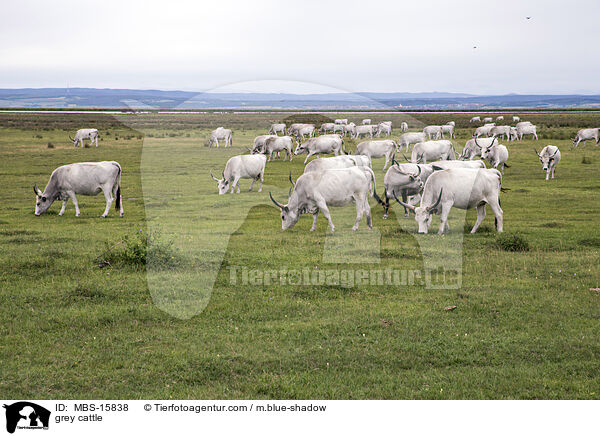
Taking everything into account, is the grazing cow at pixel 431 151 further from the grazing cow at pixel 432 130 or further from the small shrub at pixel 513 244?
the grazing cow at pixel 432 130

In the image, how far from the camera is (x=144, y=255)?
11.5m

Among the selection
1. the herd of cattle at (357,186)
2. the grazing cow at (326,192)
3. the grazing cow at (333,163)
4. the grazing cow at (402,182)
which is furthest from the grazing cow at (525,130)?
the grazing cow at (326,192)

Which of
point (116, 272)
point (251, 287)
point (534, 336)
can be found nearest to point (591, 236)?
point (534, 336)

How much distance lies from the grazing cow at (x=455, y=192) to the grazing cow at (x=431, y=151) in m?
14.3

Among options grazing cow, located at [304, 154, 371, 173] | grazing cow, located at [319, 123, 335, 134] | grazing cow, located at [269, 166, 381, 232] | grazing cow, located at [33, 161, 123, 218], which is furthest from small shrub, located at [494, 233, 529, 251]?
grazing cow, located at [319, 123, 335, 134]

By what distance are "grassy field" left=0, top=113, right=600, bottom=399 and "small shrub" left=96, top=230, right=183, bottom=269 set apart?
0.05 m

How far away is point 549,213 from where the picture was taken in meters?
18.4

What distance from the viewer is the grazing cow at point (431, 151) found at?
94.3 feet

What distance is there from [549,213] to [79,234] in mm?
14822

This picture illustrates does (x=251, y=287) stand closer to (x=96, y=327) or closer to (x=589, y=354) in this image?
(x=96, y=327)

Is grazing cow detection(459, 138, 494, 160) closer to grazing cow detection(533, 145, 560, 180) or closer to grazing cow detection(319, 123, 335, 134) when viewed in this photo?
grazing cow detection(533, 145, 560, 180)

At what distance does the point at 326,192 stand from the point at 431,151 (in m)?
15.8

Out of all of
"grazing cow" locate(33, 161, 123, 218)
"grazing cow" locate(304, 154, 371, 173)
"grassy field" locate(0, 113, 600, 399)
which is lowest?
"grassy field" locate(0, 113, 600, 399)
